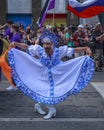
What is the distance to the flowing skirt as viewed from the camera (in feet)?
26.0

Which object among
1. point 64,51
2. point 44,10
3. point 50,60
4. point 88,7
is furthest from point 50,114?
point 44,10

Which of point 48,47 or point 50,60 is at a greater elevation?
point 48,47

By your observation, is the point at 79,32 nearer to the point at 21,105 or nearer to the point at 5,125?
the point at 21,105

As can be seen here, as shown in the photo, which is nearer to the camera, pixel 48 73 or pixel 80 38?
pixel 48 73

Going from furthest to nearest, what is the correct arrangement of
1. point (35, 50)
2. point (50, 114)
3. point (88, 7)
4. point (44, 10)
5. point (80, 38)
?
point (80, 38), point (44, 10), point (88, 7), point (35, 50), point (50, 114)

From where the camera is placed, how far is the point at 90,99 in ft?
32.6

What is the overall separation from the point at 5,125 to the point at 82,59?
1868mm

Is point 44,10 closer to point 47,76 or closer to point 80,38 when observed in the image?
point 80,38

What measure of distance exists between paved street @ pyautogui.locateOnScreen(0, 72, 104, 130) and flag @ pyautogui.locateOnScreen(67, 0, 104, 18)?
280 cm

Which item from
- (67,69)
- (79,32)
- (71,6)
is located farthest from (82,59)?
(79,32)

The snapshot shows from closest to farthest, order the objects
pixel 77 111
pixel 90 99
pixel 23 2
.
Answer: pixel 77 111
pixel 90 99
pixel 23 2

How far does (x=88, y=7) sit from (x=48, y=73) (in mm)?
5536

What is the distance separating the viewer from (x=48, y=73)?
7984mm

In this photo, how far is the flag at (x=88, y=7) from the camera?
12.6 m
